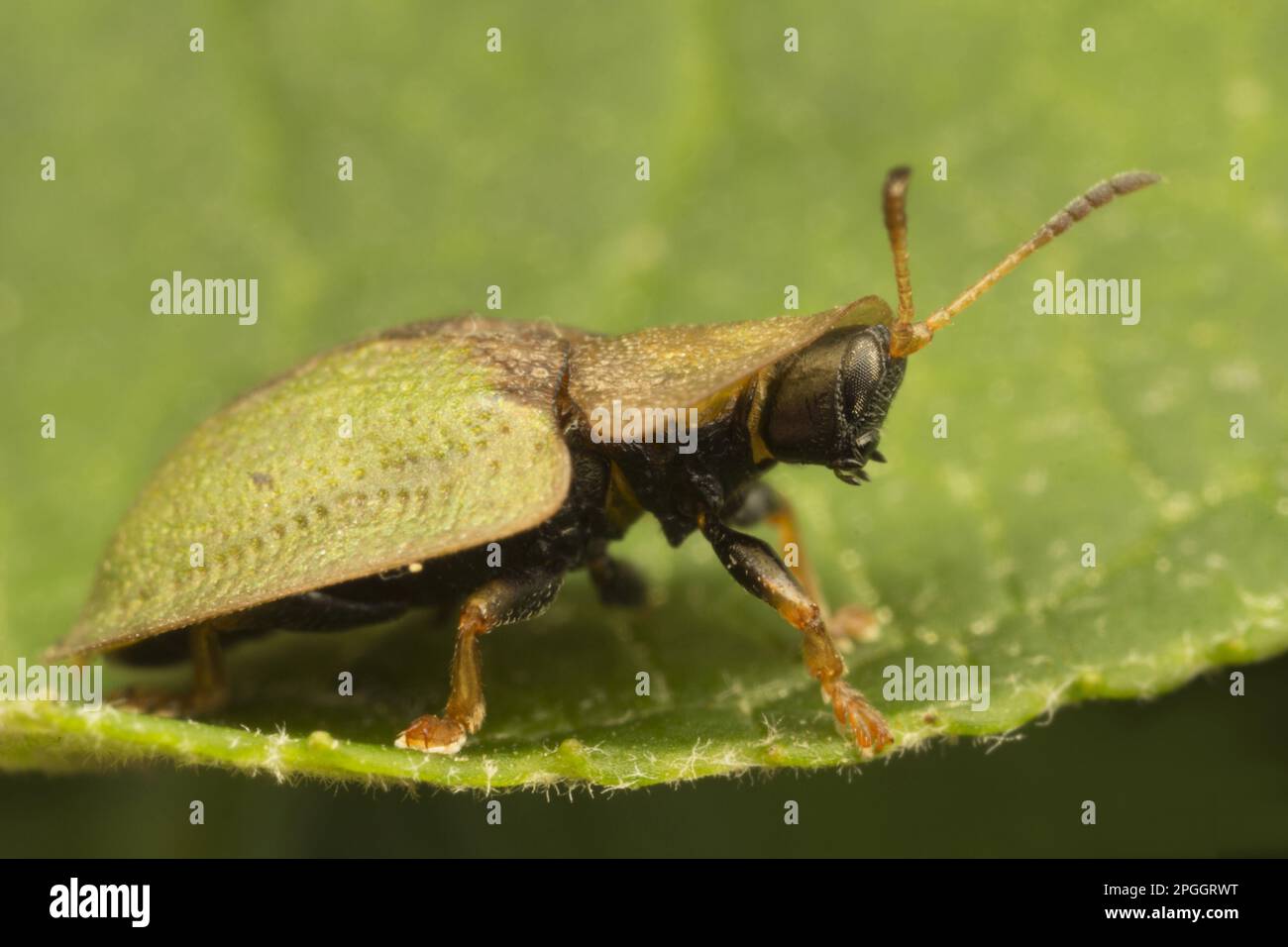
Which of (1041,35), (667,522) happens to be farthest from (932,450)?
(1041,35)

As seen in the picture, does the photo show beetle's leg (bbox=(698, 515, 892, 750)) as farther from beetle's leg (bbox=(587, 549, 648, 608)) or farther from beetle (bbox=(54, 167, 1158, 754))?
beetle's leg (bbox=(587, 549, 648, 608))

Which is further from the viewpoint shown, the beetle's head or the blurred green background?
the blurred green background

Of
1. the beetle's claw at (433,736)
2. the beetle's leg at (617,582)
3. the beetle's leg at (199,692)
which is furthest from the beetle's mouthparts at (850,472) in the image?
the beetle's leg at (199,692)

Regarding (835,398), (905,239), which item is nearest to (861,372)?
(835,398)

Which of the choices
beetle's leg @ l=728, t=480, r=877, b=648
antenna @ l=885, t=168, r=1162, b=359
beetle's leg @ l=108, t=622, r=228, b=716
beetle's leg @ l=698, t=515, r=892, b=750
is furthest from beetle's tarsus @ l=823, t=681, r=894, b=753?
beetle's leg @ l=108, t=622, r=228, b=716

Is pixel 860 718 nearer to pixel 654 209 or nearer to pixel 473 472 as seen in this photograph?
pixel 473 472

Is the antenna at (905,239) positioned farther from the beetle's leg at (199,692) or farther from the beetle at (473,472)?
the beetle's leg at (199,692)
